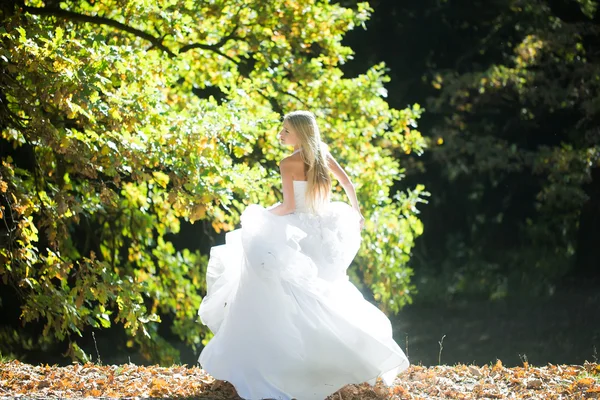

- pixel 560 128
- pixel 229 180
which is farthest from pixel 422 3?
pixel 229 180

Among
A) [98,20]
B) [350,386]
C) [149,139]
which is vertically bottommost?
Answer: [350,386]

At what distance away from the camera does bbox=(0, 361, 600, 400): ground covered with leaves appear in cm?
631

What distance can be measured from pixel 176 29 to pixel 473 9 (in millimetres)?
11196

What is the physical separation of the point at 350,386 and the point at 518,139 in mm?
14854

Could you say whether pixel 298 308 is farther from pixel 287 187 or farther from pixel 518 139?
pixel 518 139

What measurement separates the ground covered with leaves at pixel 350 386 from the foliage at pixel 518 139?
1280cm

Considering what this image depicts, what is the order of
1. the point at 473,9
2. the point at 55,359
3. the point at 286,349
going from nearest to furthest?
the point at 286,349, the point at 55,359, the point at 473,9

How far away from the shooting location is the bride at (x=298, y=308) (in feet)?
19.9

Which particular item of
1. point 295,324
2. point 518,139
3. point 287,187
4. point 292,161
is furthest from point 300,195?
point 518,139

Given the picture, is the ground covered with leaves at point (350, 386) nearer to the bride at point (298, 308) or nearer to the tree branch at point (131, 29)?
the bride at point (298, 308)

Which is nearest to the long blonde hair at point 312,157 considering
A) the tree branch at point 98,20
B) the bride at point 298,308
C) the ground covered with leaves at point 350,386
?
the bride at point 298,308

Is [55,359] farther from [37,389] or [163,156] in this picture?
[37,389]

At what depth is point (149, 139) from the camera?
8.67 m

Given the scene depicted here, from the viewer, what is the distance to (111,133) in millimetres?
8297
